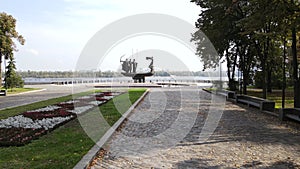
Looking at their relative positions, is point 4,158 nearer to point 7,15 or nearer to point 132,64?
point 7,15

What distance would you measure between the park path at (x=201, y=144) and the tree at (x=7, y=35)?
2397 cm

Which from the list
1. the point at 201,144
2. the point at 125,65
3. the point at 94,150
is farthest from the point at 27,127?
the point at 125,65

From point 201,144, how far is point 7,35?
30074mm

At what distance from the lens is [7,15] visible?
33.1m

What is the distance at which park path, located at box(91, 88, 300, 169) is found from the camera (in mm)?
Result: 6343

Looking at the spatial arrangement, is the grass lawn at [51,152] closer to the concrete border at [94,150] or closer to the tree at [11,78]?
the concrete border at [94,150]

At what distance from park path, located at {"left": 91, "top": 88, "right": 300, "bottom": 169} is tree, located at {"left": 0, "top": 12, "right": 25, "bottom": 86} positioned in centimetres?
2397

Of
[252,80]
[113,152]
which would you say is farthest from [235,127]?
[252,80]

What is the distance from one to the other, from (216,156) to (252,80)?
36.3 meters

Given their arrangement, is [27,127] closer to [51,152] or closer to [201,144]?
[51,152]

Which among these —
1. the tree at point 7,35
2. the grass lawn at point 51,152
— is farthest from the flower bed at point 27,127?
the tree at point 7,35

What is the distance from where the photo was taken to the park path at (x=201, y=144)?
6.34 metres

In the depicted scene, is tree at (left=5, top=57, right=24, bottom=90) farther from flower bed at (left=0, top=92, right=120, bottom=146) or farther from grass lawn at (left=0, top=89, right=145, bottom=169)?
grass lawn at (left=0, top=89, right=145, bottom=169)

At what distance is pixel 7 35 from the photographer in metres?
32.3
